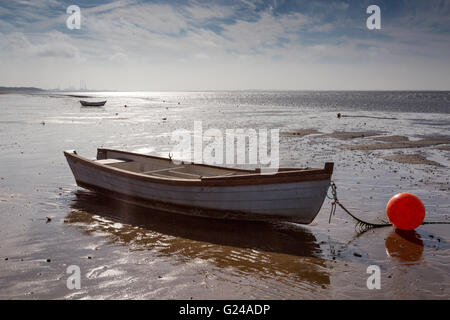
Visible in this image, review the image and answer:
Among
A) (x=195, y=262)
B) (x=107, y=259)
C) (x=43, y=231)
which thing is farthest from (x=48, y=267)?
(x=195, y=262)

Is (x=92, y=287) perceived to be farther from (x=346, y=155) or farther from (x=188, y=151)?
(x=346, y=155)

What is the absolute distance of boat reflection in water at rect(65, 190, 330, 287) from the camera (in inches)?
306

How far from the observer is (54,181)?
14.7m

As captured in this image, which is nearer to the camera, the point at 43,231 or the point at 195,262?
the point at 195,262

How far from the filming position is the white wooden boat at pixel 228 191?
362 inches

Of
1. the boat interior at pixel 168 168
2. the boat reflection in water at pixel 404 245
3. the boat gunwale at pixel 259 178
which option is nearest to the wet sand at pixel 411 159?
the boat reflection in water at pixel 404 245

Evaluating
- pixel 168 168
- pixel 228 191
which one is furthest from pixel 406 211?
pixel 168 168

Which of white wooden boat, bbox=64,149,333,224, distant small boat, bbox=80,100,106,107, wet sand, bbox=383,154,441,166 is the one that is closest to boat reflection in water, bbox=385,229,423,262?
white wooden boat, bbox=64,149,333,224

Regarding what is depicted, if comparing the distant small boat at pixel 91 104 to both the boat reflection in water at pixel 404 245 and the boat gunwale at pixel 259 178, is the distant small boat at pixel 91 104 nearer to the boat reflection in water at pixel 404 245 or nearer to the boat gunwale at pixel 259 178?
the boat gunwale at pixel 259 178

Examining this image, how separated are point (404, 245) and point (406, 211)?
3.37 feet

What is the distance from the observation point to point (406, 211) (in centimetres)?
949

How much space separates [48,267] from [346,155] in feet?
59.8

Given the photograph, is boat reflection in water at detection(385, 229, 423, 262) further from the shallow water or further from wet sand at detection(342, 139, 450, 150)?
wet sand at detection(342, 139, 450, 150)

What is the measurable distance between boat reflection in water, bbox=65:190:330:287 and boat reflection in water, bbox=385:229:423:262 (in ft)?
5.91
